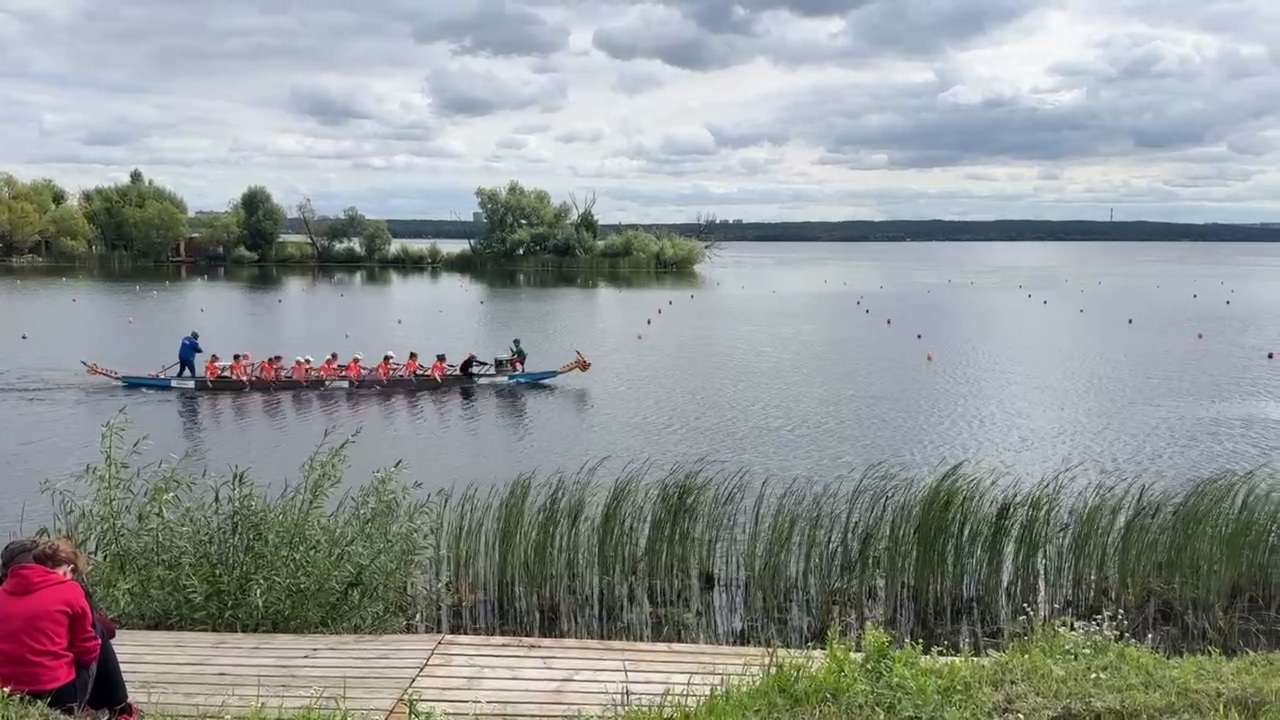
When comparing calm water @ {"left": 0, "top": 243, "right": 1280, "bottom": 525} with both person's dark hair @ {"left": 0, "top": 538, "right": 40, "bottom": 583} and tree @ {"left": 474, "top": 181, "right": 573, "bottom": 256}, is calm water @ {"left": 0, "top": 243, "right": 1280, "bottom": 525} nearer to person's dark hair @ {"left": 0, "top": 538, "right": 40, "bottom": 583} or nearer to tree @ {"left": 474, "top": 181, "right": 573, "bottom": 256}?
person's dark hair @ {"left": 0, "top": 538, "right": 40, "bottom": 583}

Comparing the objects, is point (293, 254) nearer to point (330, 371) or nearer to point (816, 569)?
point (330, 371)

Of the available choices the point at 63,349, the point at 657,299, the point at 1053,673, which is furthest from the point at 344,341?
the point at 1053,673

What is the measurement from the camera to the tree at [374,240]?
86.4 meters

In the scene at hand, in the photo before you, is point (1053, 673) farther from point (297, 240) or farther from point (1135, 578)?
point (297, 240)

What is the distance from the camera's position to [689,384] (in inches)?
1073

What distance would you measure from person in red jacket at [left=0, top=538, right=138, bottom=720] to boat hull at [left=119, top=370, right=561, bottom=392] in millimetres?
21284

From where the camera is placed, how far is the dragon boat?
25.5m

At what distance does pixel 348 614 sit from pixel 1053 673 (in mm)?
5260

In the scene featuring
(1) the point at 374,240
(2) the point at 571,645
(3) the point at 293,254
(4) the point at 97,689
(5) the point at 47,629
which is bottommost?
(2) the point at 571,645

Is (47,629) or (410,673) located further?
(410,673)

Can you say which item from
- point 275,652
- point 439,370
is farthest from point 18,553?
point 439,370

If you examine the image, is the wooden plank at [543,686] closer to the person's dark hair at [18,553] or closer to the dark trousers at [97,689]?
the dark trousers at [97,689]

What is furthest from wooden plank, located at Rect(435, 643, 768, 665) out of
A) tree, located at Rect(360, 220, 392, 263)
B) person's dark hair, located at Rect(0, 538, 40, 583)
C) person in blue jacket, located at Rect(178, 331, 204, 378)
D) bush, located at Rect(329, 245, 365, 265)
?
bush, located at Rect(329, 245, 365, 265)

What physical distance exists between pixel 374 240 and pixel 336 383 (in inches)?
2488
